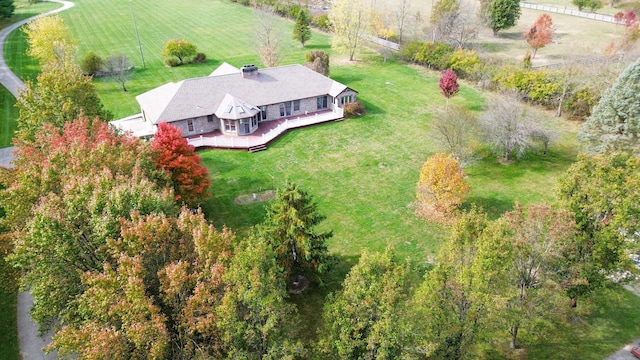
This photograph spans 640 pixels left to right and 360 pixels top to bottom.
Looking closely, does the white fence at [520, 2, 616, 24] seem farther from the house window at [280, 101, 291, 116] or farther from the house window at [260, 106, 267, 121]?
the house window at [260, 106, 267, 121]

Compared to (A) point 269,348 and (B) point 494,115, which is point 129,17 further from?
(A) point 269,348

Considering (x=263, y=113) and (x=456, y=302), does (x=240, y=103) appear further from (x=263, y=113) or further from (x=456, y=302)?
(x=456, y=302)

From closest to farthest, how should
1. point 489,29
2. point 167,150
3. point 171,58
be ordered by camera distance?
point 167,150, point 171,58, point 489,29

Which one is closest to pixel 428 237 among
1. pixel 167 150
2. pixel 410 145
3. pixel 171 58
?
pixel 410 145

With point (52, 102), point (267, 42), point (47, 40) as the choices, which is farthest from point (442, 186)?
point (47, 40)

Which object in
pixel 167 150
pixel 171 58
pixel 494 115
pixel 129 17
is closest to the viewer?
pixel 167 150

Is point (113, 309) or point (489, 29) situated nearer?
point (113, 309)

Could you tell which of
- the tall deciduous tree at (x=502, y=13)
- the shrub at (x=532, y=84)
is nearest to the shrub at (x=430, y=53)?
the shrub at (x=532, y=84)
